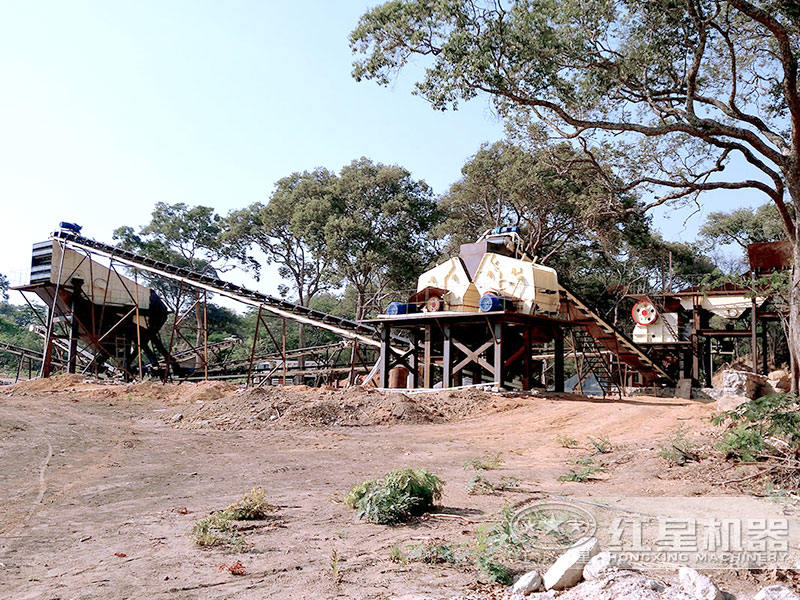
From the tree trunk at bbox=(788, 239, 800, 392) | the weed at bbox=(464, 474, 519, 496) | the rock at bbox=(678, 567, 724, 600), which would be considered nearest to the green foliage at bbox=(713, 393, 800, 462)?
the tree trunk at bbox=(788, 239, 800, 392)

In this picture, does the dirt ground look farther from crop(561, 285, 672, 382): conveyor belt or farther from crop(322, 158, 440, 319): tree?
crop(322, 158, 440, 319): tree

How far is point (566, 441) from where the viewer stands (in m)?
13.8

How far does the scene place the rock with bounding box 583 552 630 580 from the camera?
4.57m

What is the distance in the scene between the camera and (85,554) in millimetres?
6008

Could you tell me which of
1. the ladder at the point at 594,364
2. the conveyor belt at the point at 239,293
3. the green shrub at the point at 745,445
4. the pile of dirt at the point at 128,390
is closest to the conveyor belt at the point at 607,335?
the ladder at the point at 594,364

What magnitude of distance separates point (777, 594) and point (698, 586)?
A: 43 centimetres

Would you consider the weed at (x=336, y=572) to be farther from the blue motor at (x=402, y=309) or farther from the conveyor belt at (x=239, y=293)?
the conveyor belt at (x=239, y=293)

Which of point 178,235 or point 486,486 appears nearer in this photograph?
point 486,486

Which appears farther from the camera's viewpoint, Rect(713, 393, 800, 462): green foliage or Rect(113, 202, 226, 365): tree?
Rect(113, 202, 226, 365): tree

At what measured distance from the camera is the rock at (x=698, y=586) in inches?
161

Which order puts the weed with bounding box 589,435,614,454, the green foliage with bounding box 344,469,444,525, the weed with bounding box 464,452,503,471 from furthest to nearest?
the weed with bounding box 589,435,614,454 < the weed with bounding box 464,452,503,471 < the green foliage with bounding box 344,469,444,525

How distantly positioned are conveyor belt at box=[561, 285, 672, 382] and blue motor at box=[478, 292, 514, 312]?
13.5 feet

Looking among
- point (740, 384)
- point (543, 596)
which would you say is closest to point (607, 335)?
point (740, 384)

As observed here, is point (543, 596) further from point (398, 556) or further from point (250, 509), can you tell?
point (250, 509)
